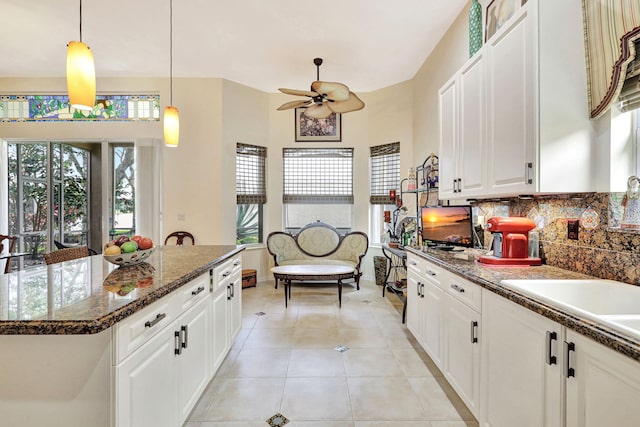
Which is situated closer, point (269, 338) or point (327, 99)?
point (269, 338)

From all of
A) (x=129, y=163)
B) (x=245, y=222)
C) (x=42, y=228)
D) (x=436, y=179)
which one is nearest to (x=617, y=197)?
(x=436, y=179)

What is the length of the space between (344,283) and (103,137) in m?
4.54

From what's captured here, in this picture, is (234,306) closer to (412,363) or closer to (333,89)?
(412,363)

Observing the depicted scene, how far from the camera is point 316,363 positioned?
275 centimetres

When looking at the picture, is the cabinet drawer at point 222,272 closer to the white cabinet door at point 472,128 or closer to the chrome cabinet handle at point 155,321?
the chrome cabinet handle at point 155,321

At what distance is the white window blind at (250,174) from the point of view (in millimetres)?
5445

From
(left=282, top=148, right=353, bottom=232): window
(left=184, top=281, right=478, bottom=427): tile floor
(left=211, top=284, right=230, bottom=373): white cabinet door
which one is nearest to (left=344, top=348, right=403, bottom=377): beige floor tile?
(left=184, top=281, right=478, bottom=427): tile floor

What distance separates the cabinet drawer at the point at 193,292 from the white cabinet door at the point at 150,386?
0.18m

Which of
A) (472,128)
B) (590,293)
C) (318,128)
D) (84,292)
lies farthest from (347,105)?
(84,292)

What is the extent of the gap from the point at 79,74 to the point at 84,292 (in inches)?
45.3

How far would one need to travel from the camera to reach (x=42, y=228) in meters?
4.93

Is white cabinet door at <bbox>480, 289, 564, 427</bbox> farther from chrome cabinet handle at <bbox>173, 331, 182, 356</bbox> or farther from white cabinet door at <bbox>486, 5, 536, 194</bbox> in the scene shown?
chrome cabinet handle at <bbox>173, 331, 182, 356</bbox>

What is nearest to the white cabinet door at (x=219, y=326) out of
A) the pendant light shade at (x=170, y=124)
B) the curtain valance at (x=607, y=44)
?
the pendant light shade at (x=170, y=124)

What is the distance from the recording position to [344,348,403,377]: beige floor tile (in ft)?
8.43
